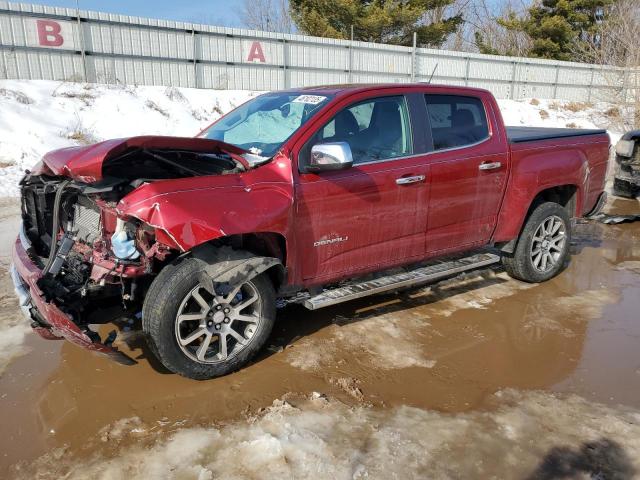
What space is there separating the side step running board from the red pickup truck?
0.01 meters

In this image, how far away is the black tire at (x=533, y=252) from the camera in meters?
5.25

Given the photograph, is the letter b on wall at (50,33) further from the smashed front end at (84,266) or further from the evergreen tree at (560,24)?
the evergreen tree at (560,24)

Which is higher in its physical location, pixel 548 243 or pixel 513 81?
pixel 513 81

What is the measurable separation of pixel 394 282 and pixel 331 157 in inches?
47.7

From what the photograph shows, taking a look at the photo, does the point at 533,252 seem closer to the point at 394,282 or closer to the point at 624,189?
the point at 394,282

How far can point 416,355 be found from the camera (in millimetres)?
3953

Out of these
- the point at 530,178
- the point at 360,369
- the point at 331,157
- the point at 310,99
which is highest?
the point at 310,99

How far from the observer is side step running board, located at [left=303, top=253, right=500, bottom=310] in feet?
12.6

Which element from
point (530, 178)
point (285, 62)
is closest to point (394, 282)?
point (530, 178)

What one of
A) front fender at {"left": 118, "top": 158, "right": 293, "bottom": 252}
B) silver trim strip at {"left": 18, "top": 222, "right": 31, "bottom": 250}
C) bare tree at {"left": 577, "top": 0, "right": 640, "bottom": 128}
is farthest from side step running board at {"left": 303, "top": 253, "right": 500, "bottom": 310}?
bare tree at {"left": 577, "top": 0, "right": 640, "bottom": 128}

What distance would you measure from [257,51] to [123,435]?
56.1ft

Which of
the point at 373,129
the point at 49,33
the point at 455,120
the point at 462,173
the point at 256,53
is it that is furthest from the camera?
the point at 256,53

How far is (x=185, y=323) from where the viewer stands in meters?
3.49

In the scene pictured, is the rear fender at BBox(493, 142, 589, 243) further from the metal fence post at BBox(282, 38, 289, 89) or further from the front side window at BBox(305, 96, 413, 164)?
the metal fence post at BBox(282, 38, 289, 89)
